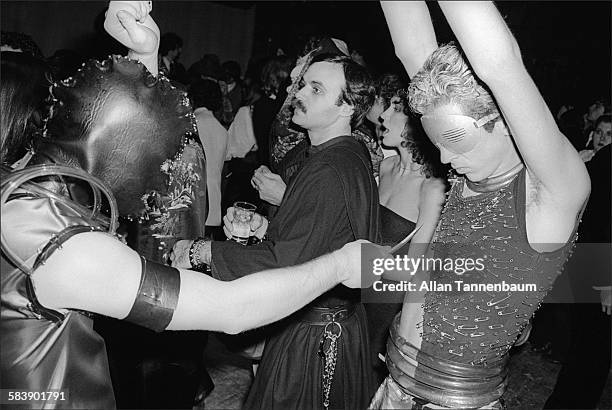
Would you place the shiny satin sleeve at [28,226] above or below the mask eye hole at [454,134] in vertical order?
below

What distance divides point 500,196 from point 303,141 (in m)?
1.67

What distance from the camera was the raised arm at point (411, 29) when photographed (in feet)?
5.28

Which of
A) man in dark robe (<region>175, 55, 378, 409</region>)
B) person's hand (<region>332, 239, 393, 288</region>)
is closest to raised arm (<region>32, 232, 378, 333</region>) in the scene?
person's hand (<region>332, 239, 393, 288</region>)

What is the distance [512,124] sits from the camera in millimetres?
1256

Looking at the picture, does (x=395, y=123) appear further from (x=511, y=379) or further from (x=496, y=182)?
(x=511, y=379)

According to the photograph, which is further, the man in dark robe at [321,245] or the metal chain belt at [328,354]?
the metal chain belt at [328,354]

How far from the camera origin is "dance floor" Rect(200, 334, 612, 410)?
336cm

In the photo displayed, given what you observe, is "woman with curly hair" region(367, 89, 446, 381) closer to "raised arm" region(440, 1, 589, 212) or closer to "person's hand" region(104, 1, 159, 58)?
"raised arm" region(440, 1, 589, 212)

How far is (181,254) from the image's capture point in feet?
6.66

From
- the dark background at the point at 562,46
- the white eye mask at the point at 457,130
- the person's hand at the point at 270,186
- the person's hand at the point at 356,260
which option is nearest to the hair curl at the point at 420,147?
the person's hand at the point at 270,186

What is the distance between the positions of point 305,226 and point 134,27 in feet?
2.92

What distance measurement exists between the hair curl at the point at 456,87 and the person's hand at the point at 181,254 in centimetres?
101

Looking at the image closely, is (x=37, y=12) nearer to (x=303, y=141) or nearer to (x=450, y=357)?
(x=303, y=141)

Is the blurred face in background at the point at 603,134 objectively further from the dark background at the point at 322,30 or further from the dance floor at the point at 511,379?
Answer: the dance floor at the point at 511,379
